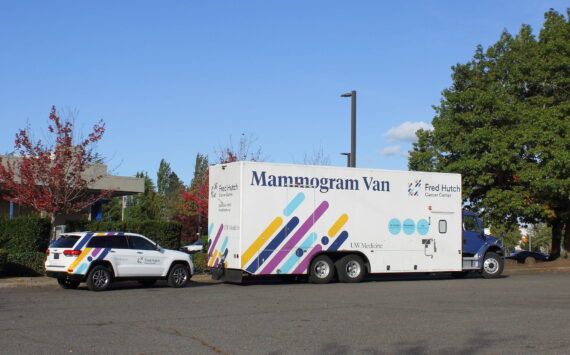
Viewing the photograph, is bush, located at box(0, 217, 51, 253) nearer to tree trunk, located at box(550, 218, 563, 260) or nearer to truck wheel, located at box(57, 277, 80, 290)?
truck wheel, located at box(57, 277, 80, 290)

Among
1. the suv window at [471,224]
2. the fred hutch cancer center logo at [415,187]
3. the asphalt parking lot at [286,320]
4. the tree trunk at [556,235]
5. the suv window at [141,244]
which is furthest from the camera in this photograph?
the tree trunk at [556,235]

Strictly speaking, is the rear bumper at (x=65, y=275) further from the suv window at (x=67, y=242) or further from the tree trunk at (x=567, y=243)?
the tree trunk at (x=567, y=243)

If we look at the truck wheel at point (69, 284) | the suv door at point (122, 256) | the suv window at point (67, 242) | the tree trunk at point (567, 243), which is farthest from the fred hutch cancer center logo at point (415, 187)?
the tree trunk at point (567, 243)

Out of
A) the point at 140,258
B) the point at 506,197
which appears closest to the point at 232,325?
the point at 140,258

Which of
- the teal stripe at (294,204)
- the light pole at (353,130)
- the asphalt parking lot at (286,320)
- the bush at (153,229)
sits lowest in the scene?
the asphalt parking lot at (286,320)

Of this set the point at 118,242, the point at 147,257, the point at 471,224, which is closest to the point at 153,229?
the point at 147,257

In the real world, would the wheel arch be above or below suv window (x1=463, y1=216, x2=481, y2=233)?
below

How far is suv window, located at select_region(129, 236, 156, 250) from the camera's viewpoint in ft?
62.9

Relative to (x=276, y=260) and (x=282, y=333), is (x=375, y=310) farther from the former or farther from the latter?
(x=276, y=260)

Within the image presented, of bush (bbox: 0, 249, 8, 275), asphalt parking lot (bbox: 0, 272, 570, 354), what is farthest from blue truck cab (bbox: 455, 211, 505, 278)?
bush (bbox: 0, 249, 8, 275)

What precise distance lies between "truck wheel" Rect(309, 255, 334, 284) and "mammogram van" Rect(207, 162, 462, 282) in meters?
0.03

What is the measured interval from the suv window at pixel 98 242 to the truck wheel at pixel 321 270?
6108 mm

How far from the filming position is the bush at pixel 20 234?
76.0 ft

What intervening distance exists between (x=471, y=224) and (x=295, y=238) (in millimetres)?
7186
